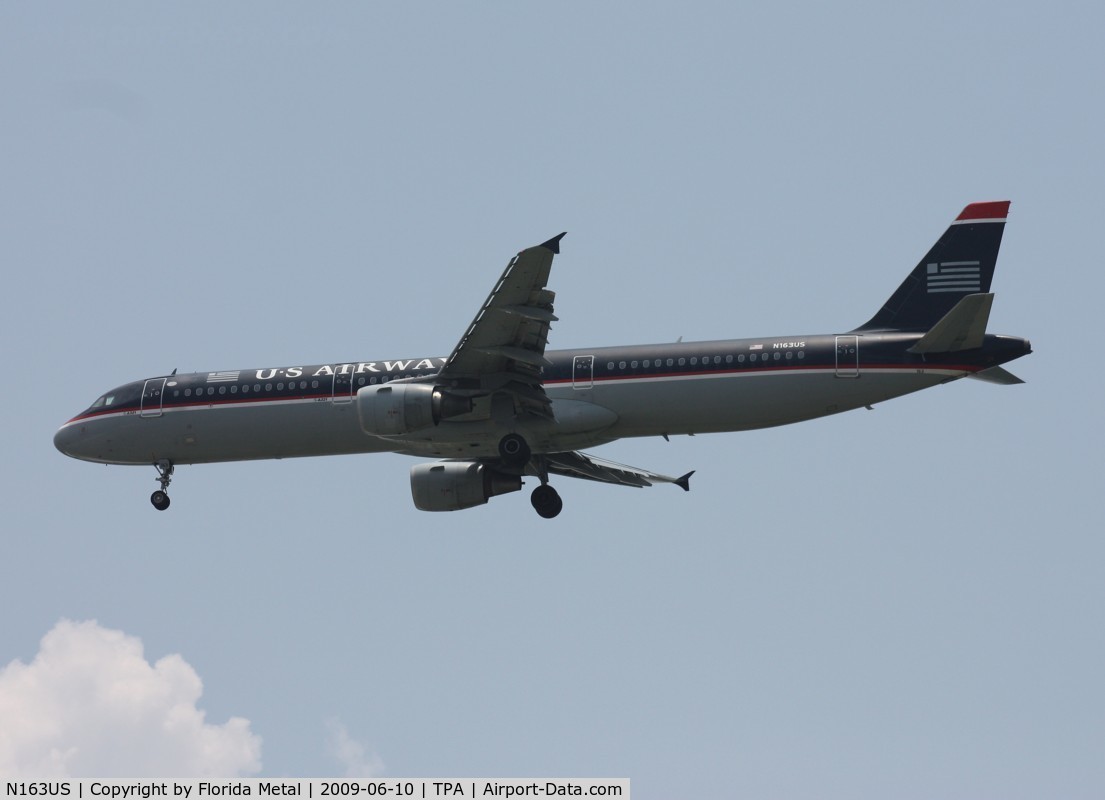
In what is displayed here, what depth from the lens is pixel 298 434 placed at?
1580 inches

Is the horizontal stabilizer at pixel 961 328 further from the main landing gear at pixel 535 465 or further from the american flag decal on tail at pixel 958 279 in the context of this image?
the main landing gear at pixel 535 465

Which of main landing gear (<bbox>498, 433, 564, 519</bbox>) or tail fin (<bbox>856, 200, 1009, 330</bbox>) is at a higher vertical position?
tail fin (<bbox>856, 200, 1009, 330</bbox>)

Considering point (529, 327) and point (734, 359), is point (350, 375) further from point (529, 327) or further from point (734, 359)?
point (734, 359)

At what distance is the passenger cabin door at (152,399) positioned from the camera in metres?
41.6

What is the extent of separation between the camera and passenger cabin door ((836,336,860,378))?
37.3 metres

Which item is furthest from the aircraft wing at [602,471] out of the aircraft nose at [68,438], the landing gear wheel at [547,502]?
the aircraft nose at [68,438]

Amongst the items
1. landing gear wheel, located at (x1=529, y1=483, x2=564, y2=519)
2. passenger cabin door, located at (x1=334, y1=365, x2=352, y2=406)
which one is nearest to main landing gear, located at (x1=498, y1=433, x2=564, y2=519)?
landing gear wheel, located at (x1=529, y1=483, x2=564, y2=519)

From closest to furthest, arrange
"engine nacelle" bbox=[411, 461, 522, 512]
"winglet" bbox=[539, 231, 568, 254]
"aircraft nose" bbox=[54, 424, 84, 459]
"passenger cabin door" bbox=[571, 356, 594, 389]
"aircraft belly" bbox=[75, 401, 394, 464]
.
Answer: "winglet" bbox=[539, 231, 568, 254] < "passenger cabin door" bbox=[571, 356, 594, 389] < "aircraft belly" bbox=[75, 401, 394, 464] < "engine nacelle" bbox=[411, 461, 522, 512] < "aircraft nose" bbox=[54, 424, 84, 459]

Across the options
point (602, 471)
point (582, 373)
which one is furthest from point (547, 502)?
point (582, 373)

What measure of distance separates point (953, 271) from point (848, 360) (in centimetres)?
348

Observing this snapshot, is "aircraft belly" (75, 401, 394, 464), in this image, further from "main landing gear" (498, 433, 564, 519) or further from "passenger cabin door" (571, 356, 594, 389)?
"passenger cabin door" (571, 356, 594, 389)

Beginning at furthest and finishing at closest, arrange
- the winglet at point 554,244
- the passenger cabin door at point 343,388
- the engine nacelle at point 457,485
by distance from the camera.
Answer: the engine nacelle at point 457,485, the passenger cabin door at point 343,388, the winglet at point 554,244

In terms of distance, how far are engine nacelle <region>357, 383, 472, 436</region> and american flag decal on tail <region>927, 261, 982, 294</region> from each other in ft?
38.6

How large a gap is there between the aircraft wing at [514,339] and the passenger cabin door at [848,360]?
261 inches
